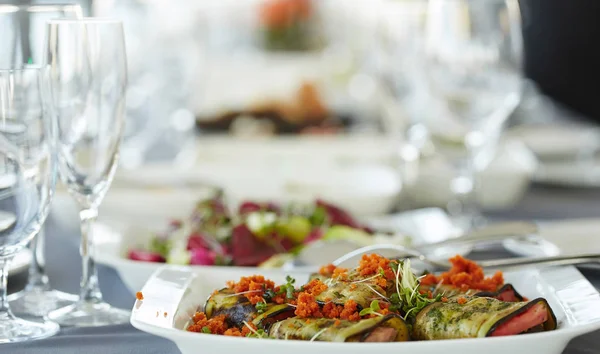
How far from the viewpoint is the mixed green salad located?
4.46ft

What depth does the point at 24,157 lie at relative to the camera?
95cm

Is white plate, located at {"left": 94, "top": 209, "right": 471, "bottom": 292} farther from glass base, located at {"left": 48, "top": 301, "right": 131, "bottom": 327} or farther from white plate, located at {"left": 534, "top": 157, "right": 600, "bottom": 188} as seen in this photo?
white plate, located at {"left": 534, "top": 157, "right": 600, "bottom": 188}

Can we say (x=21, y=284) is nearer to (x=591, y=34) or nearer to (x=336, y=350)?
(x=336, y=350)

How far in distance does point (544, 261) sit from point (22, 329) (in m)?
0.63

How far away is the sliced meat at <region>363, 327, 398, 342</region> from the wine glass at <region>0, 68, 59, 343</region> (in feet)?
1.33

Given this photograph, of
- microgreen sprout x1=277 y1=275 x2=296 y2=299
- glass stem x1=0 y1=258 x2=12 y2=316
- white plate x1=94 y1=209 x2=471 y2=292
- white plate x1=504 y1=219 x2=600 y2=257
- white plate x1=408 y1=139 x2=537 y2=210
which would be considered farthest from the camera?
white plate x1=408 y1=139 x2=537 y2=210

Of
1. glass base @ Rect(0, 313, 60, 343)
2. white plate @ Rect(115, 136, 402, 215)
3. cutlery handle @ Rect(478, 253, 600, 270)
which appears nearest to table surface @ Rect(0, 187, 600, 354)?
glass base @ Rect(0, 313, 60, 343)

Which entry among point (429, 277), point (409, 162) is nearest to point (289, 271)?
point (429, 277)

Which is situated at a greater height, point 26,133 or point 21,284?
point 26,133

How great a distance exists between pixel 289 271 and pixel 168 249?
1.36 feet

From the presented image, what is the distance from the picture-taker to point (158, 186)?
1.88m

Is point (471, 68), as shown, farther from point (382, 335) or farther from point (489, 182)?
point (382, 335)

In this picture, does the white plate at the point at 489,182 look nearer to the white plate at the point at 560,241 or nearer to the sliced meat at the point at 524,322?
the white plate at the point at 560,241

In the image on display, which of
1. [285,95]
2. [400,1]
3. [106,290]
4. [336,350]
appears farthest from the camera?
[285,95]
